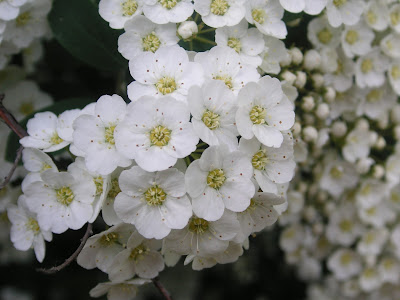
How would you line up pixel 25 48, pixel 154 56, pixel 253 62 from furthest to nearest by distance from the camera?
pixel 25 48, pixel 253 62, pixel 154 56

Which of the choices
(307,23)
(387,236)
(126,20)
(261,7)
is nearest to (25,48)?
(126,20)

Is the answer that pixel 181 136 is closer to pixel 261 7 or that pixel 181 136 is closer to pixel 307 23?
pixel 261 7

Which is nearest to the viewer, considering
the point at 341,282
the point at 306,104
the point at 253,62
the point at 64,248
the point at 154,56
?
the point at 154,56

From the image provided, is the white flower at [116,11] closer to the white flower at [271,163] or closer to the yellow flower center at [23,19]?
the yellow flower center at [23,19]

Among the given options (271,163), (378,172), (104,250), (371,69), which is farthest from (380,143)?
(104,250)

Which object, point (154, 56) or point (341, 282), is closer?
point (154, 56)

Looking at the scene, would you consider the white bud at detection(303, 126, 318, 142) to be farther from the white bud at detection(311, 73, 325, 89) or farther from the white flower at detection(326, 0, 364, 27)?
the white flower at detection(326, 0, 364, 27)

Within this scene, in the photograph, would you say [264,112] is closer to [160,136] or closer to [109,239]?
[160,136]
